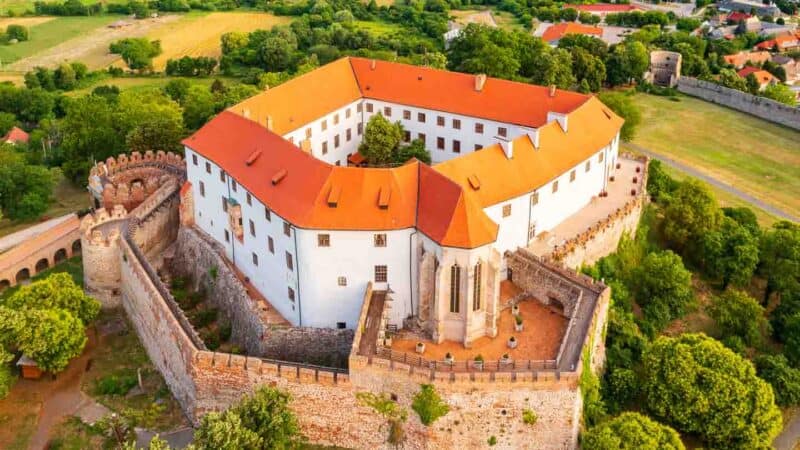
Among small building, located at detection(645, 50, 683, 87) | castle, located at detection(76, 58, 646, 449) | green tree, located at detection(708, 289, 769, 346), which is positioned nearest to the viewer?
castle, located at detection(76, 58, 646, 449)

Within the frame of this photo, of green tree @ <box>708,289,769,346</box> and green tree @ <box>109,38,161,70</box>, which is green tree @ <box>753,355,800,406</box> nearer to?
green tree @ <box>708,289,769,346</box>

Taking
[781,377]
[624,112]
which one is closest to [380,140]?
[624,112]

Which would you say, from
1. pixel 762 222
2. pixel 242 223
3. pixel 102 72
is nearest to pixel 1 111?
pixel 102 72

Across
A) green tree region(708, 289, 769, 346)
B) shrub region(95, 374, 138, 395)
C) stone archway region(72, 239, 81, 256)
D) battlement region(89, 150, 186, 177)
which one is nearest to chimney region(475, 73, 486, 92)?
battlement region(89, 150, 186, 177)

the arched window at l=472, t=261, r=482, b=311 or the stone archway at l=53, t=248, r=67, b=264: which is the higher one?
the arched window at l=472, t=261, r=482, b=311

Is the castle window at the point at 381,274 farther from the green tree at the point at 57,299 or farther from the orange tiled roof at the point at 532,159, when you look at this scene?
the green tree at the point at 57,299

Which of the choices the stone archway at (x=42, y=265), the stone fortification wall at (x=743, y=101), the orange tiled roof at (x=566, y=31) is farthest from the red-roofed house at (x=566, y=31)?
the stone archway at (x=42, y=265)
